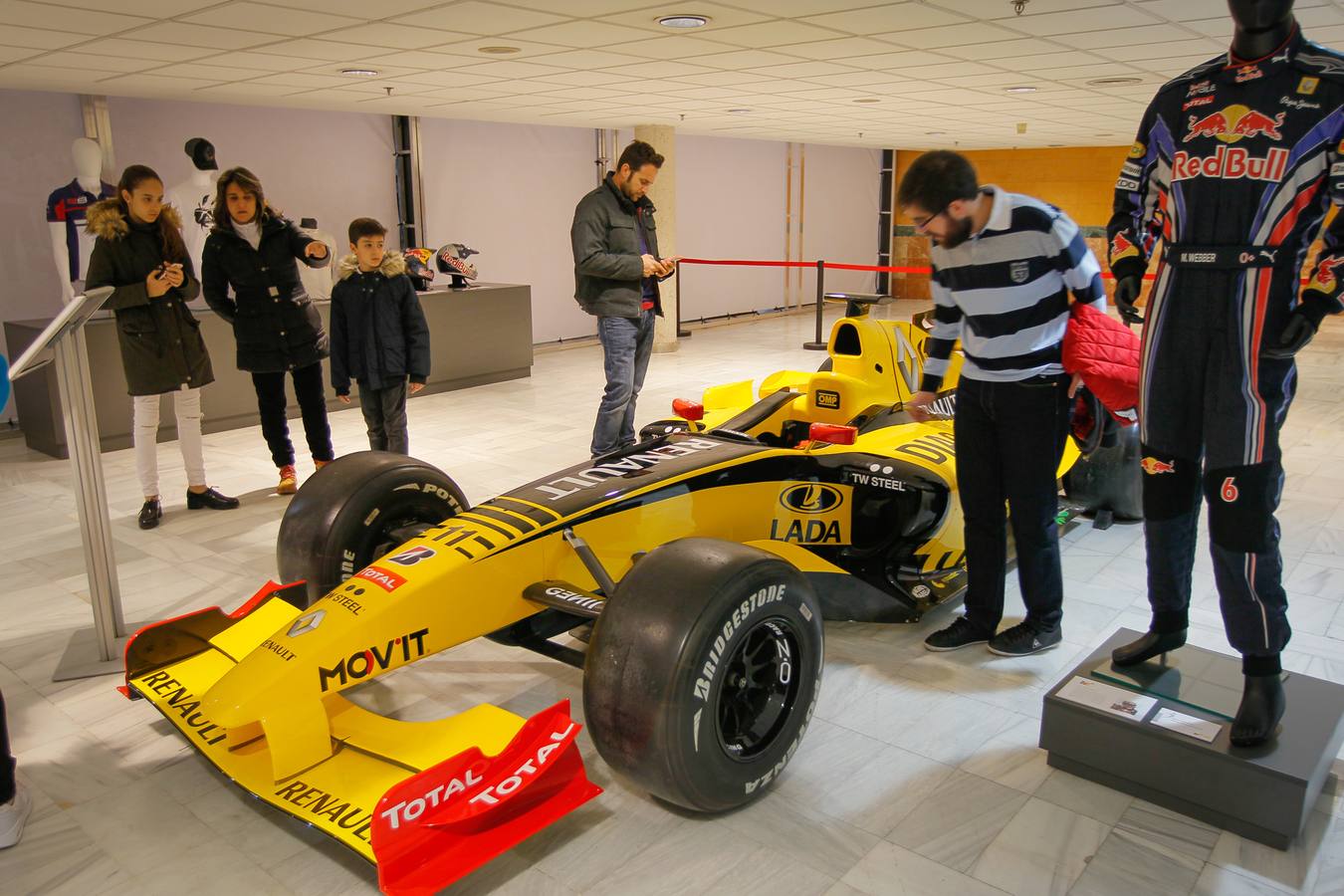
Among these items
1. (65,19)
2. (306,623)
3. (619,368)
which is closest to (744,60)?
(619,368)

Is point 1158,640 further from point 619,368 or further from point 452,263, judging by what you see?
point 452,263

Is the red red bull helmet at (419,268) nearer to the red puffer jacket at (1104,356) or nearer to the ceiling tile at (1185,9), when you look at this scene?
the ceiling tile at (1185,9)

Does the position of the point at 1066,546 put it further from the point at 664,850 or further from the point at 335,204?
the point at 335,204

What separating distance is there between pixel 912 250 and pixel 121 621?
1730 cm

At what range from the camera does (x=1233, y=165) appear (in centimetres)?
241

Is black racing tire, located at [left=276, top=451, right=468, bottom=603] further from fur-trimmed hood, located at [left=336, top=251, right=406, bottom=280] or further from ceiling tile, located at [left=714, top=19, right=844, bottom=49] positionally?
ceiling tile, located at [left=714, top=19, right=844, bottom=49]

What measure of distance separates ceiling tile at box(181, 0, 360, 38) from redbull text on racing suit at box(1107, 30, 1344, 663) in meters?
3.86

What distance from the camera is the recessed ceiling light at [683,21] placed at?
519cm

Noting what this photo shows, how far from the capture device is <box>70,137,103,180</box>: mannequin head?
24.3 feet

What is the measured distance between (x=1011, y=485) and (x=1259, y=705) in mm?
1008

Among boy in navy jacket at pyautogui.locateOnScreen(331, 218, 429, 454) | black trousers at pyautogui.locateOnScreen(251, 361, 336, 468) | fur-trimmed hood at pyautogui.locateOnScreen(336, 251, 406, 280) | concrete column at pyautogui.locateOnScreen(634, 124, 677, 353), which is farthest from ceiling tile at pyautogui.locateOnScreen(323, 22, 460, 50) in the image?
concrete column at pyautogui.locateOnScreen(634, 124, 677, 353)

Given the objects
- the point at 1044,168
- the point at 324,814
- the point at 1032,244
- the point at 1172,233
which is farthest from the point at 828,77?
the point at 1044,168

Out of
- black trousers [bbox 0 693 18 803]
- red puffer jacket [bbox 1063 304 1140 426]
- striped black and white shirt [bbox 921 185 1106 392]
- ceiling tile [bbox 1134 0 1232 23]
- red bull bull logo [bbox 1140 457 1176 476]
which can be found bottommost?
black trousers [bbox 0 693 18 803]

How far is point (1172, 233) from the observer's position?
8.38 ft
